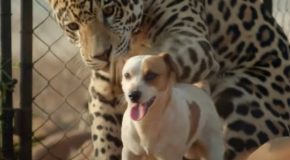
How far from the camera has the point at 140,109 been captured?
6.42 feet

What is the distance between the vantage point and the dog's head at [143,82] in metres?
1.93

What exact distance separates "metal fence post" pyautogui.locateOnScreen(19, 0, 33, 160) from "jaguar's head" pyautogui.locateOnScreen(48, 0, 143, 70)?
512mm

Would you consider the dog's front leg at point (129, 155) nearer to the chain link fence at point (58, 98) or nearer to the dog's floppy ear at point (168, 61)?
the dog's floppy ear at point (168, 61)

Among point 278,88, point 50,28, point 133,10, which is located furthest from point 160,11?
point 50,28

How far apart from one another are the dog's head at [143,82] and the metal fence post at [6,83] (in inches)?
44.3

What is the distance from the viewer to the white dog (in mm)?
1948

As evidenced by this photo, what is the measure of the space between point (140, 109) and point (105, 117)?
2.17ft

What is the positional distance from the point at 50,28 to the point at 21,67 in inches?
24.9

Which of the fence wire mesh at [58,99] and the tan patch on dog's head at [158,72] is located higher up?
the tan patch on dog's head at [158,72]

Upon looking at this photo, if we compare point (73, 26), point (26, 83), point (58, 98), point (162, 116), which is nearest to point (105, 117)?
point (73, 26)

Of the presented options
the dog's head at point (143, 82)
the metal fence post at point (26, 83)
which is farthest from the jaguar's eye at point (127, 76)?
the metal fence post at point (26, 83)

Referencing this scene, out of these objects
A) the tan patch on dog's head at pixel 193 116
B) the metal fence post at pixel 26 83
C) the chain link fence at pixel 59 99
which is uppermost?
the tan patch on dog's head at pixel 193 116

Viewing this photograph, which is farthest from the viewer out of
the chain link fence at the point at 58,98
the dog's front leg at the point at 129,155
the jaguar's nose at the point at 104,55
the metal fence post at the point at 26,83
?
the chain link fence at the point at 58,98

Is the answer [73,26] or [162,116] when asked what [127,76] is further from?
[73,26]
